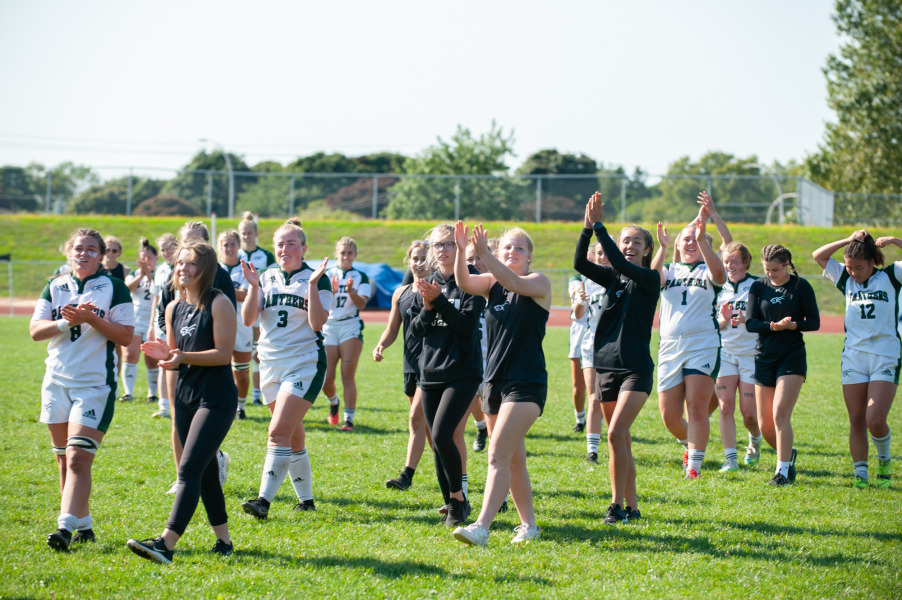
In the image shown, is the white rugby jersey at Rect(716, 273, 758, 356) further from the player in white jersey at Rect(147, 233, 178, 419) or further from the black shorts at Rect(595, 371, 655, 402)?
the player in white jersey at Rect(147, 233, 178, 419)

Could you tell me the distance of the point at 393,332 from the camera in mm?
6492

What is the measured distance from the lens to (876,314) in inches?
266

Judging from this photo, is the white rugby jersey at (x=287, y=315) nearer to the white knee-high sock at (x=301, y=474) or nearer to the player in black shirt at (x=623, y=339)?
the white knee-high sock at (x=301, y=474)

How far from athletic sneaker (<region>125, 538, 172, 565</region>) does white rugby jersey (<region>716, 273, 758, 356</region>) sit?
5.68 m

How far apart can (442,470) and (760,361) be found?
337cm

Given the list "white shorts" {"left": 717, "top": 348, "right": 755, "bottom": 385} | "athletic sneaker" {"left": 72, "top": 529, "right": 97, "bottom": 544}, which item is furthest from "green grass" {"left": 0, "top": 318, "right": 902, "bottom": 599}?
"white shorts" {"left": 717, "top": 348, "right": 755, "bottom": 385}

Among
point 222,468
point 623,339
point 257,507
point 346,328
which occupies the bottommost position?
point 257,507

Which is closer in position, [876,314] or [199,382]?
[199,382]

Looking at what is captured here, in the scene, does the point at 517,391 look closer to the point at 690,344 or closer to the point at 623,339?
the point at 623,339

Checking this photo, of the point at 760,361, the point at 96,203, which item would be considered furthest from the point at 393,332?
the point at 96,203

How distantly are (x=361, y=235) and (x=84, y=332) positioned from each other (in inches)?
1215

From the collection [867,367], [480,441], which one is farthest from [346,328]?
[867,367]

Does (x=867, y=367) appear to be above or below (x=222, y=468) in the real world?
above

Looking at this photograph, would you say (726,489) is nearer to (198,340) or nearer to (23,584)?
(198,340)
